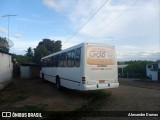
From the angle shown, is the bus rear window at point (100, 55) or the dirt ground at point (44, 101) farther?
the bus rear window at point (100, 55)

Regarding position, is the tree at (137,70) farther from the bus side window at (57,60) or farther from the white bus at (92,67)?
the white bus at (92,67)

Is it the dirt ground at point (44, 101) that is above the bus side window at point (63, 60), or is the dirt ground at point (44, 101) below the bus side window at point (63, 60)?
below

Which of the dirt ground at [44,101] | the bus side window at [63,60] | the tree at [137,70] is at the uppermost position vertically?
the bus side window at [63,60]

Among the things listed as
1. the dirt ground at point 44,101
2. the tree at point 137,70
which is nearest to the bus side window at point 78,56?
the dirt ground at point 44,101

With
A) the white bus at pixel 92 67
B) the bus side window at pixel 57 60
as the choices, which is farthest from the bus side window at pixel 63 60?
the white bus at pixel 92 67

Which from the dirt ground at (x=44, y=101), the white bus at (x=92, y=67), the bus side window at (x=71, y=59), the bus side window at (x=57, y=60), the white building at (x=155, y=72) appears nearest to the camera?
the dirt ground at (x=44, y=101)

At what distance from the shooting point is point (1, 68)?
16.3 meters

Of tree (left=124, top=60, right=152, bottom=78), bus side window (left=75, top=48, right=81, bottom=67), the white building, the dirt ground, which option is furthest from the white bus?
tree (left=124, top=60, right=152, bottom=78)

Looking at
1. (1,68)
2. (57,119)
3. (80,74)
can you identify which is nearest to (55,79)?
(1,68)

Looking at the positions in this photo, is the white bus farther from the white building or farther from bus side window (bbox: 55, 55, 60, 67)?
the white building

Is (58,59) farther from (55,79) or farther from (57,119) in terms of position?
(57,119)

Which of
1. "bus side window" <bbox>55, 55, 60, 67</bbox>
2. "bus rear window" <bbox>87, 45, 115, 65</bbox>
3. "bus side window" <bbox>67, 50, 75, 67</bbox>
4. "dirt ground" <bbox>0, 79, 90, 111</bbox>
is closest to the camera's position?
"dirt ground" <bbox>0, 79, 90, 111</bbox>

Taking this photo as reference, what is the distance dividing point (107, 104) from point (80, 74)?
2.45 meters

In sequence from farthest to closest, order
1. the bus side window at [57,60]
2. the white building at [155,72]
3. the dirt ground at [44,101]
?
1. the white building at [155,72]
2. the bus side window at [57,60]
3. the dirt ground at [44,101]
